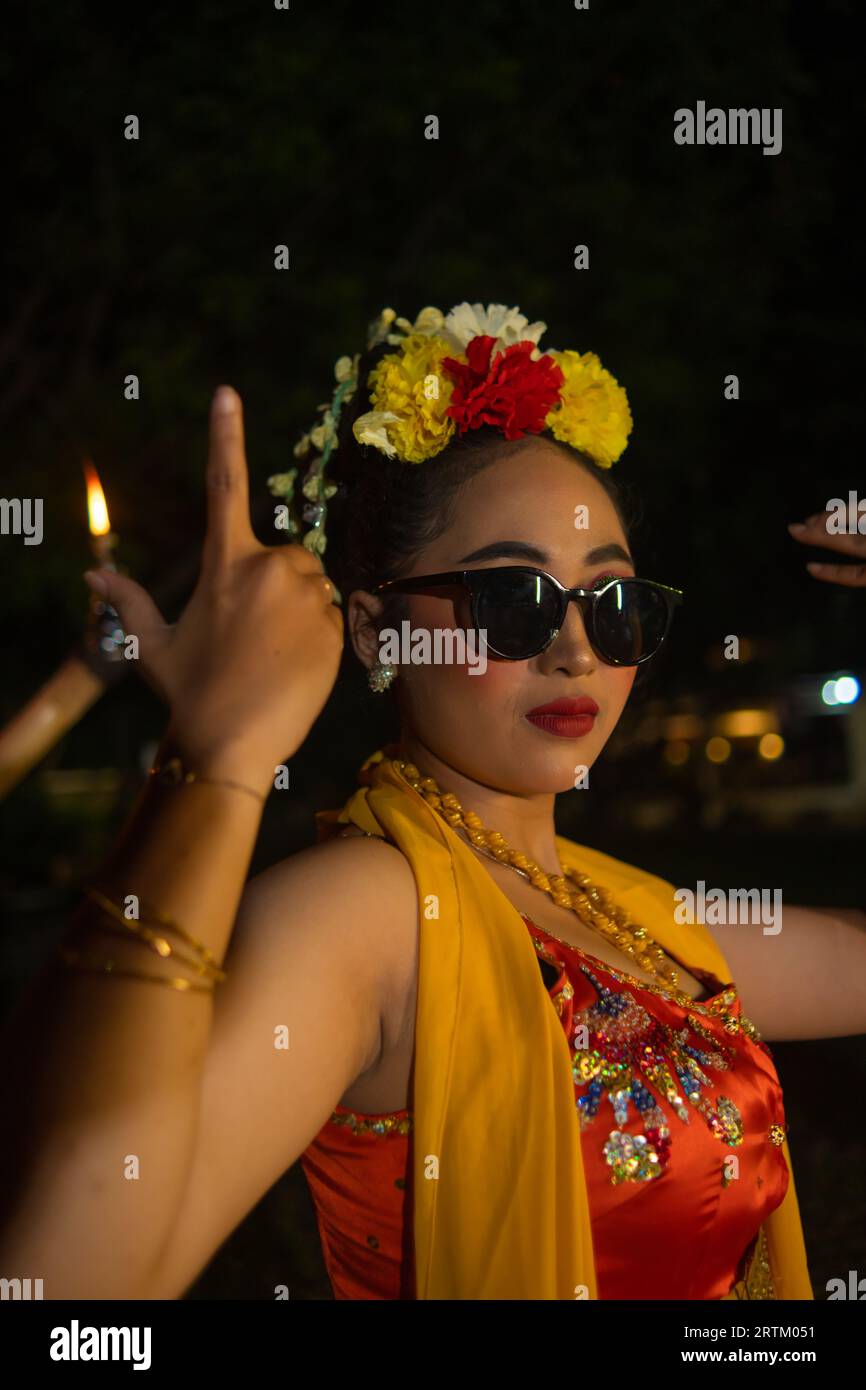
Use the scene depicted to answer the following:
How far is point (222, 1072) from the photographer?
141 centimetres

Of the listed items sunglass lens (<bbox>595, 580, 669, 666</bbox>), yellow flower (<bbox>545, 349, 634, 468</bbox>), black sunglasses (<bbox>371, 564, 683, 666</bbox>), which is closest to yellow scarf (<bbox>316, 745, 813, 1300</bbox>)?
black sunglasses (<bbox>371, 564, 683, 666</bbox>)

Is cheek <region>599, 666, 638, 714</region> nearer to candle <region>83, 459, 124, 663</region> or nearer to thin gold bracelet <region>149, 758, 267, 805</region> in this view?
candle <region>83, 459, 124, 663</region>

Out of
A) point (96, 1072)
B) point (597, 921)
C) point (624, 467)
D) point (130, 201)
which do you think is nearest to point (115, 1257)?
point (96, 1072)

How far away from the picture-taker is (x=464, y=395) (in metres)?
2.32

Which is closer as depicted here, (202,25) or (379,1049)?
(379,1049)

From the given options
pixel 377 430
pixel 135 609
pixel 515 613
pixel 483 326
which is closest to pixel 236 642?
pixel 135 609

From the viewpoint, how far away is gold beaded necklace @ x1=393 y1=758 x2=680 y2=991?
7.38 feet

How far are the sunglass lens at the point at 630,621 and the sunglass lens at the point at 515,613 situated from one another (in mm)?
112

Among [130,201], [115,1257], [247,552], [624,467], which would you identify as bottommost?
[115,1257]

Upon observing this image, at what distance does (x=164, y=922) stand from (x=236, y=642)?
31 centimetres

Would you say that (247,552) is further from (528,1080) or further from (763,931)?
(763,931)

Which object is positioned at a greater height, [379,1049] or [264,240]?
[264,240]

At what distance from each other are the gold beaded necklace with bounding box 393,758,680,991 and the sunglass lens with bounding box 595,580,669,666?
397mm
